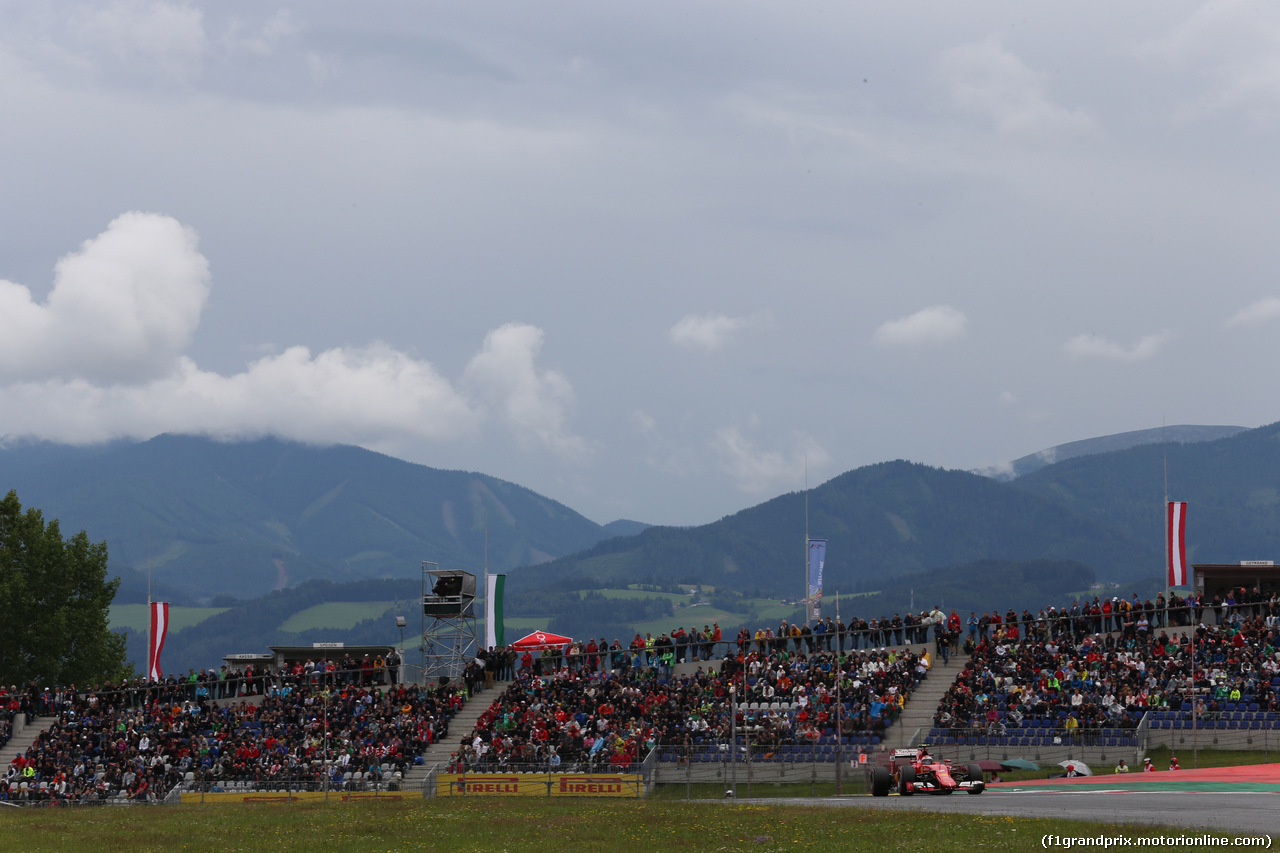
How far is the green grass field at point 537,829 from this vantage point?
2920 centimetres

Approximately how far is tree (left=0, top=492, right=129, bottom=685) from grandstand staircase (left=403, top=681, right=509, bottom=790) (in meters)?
37.3

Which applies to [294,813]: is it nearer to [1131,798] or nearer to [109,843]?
[109,843]

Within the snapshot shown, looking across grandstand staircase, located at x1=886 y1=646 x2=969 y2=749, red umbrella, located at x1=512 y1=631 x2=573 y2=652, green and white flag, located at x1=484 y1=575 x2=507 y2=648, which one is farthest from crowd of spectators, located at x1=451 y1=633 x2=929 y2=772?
green and white flag, located at x1=484 y1=575 x2=507 y2=648

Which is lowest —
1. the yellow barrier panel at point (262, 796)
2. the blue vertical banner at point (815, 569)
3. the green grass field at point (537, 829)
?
the yellow barrier panel at point (262, 796)

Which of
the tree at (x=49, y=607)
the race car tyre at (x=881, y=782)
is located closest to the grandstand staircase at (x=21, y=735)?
the tree at (x=49, y=607)

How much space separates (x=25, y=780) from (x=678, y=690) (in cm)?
2849

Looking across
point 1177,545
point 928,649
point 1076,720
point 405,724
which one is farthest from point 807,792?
point 1177,545

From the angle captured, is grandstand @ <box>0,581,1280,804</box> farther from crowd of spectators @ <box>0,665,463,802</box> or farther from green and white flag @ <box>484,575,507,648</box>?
green and white flag @ <box>484,575,507,648</box>

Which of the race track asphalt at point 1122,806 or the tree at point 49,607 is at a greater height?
the tree at point 49,607

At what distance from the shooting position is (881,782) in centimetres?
4219

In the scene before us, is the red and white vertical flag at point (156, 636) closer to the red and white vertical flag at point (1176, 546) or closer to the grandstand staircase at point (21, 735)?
the grandstand staircase at point (21, 735)

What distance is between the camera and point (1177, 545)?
65.6 meters

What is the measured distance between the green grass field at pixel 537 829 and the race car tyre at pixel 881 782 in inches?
155

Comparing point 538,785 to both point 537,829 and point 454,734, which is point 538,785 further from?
point 537,829
